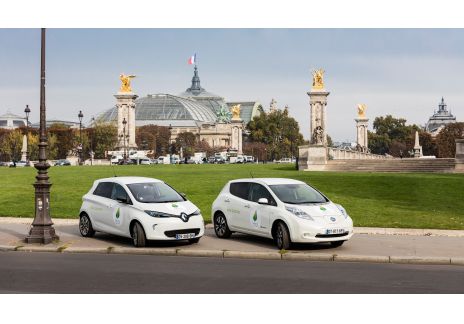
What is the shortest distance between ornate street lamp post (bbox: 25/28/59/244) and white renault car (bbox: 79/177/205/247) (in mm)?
1331

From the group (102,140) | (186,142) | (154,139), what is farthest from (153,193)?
(186,142)

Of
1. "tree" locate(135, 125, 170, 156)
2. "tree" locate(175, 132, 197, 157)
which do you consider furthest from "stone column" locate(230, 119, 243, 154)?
"tree" locate(175, 132, 197, 157)

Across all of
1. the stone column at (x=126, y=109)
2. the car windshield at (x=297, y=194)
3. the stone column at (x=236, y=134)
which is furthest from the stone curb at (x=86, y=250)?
the stone column at (x=236, y=134)

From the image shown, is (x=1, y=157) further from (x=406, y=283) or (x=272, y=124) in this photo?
(x=406, y=283)

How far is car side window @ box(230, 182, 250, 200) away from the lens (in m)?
17.8

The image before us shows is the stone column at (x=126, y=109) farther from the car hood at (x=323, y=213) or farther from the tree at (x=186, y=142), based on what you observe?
the car hood at (x=323, y=213)

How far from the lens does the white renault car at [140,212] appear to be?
16.4m

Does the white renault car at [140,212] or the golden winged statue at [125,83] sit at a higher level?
the golden winged statue at [125,83]

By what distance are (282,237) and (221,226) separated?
2843 millimetres

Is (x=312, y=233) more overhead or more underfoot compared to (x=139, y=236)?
more overhead

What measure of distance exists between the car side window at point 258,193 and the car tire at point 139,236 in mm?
2972

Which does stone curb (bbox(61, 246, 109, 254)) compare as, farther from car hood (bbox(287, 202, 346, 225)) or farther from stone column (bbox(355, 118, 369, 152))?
stone column (bbox(355, 118, 369, 152))

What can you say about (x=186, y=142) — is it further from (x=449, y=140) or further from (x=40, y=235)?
(x=40, y=235)

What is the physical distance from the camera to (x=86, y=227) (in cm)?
1875
